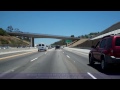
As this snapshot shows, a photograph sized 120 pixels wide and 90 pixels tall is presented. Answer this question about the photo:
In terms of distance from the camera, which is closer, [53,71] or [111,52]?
[111,52]

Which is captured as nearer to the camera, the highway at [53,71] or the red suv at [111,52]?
the highway at [53,71]

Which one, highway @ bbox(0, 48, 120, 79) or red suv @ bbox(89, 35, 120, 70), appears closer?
highway @ bbox(0, 48, 120, 79)

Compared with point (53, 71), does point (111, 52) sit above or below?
above

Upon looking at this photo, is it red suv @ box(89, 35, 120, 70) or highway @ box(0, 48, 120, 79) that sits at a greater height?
red suv @ box(89, 35, 120, 70)

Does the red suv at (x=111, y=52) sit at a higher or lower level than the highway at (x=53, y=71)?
higher
